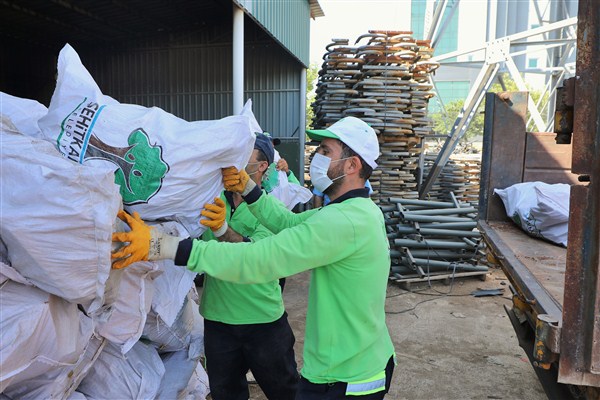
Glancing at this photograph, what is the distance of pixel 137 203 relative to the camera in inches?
75.8

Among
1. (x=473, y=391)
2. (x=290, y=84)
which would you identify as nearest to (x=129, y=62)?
(x=290, y=84)

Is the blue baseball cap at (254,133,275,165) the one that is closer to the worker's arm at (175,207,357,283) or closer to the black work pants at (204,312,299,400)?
the black work pants at (204,312,299,400)

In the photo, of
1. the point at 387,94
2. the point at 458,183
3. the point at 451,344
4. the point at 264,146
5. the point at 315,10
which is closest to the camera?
the point at 264,146

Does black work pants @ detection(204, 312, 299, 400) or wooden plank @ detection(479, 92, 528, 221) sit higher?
wooden plank @ detection(479, 92, 528, 221)

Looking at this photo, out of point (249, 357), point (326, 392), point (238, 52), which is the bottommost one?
point (249, 357)

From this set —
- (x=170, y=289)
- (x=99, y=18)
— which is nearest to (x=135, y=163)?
(x=170, y=289)

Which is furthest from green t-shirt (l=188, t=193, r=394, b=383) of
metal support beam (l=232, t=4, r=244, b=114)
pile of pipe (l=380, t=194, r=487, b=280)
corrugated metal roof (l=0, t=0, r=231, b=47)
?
corrugated metal roof (l=0, t=0, r=231, b=47)

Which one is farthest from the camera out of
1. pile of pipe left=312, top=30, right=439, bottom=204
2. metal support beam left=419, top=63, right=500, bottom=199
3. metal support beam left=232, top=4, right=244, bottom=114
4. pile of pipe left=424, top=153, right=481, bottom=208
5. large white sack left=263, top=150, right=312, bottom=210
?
pile of pipe left=424, top=153, right=481, bottom=208

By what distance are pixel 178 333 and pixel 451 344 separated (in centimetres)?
367

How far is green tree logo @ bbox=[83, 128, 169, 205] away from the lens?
184 cm

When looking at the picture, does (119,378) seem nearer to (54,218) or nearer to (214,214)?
(214,214)

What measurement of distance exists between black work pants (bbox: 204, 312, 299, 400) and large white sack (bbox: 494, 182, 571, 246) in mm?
2164

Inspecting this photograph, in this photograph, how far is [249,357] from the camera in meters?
2.84

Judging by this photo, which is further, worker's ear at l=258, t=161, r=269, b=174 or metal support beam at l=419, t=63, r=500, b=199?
metal support beam at l=419, t=63, r=500, b=199
